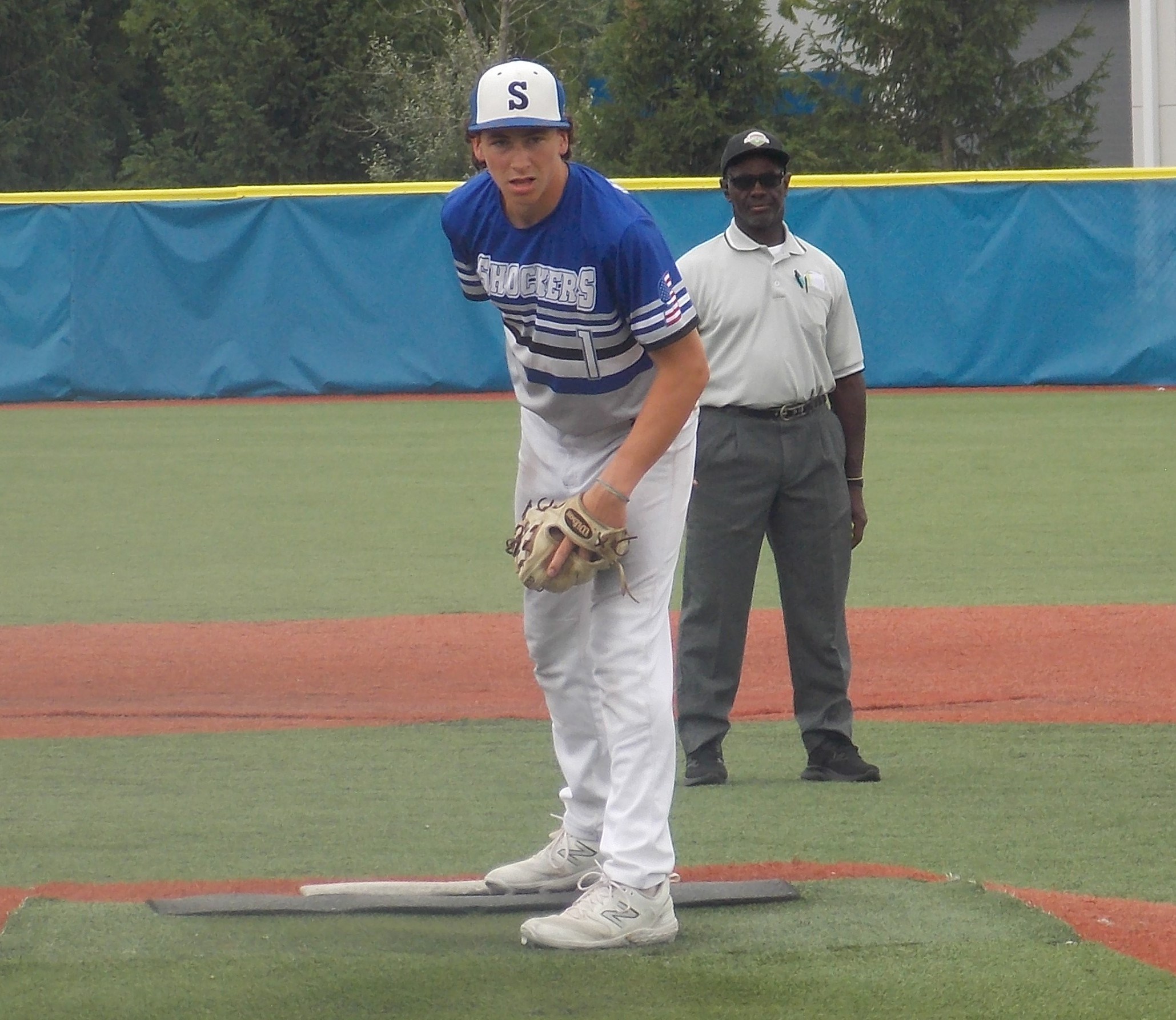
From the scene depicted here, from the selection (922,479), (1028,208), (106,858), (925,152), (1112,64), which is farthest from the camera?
(1112,64)

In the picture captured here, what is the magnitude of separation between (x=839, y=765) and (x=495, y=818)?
3.60ft

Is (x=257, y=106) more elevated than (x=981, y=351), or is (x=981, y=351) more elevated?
(x=257, y=106)

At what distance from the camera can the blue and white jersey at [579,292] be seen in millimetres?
3369

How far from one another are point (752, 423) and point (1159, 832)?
1630mm

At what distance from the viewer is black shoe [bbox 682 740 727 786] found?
538 centimetres

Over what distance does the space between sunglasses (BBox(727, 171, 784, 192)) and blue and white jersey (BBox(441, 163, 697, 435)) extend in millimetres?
1702

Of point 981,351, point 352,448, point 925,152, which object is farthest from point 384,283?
point 925,152

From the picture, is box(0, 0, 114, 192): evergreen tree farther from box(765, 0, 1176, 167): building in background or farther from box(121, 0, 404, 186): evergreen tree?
box(765, 0, 1176, 167): building in background

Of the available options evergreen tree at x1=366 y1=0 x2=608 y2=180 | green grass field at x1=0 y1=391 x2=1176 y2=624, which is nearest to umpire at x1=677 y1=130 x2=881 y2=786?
green grass field at x1=0 y1=391 x2=1176 y2=624

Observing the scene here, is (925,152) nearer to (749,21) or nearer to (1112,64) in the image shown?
(749,21)

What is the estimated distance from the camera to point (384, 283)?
61.5ft

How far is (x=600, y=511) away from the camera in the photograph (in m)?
3.44

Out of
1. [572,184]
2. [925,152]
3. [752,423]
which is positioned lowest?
[752,423]

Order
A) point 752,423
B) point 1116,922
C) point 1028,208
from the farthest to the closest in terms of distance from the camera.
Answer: point 1028,208
point 752,423
point 1116,922
